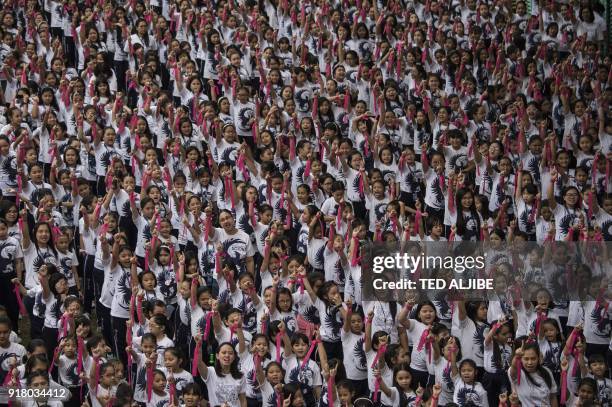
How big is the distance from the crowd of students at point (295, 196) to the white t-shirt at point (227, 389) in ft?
0.05

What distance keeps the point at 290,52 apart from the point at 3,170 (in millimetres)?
3927

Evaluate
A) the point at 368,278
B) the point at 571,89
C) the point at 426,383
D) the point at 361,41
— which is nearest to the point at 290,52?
the point at 361,41

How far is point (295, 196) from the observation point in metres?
10.8

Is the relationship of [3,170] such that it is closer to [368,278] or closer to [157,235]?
[157,235]

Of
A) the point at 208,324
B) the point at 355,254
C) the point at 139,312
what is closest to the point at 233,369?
the point at 208,324

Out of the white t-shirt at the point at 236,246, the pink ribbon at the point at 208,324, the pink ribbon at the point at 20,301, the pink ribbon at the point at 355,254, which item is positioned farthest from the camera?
the white t-shirt at the point at 236,246

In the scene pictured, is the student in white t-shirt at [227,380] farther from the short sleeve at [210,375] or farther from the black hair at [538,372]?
the black hair at [538,372]

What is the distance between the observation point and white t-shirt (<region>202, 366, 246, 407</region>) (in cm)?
795

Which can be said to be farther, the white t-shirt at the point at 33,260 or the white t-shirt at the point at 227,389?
the white t-shirt at the point at 33,260

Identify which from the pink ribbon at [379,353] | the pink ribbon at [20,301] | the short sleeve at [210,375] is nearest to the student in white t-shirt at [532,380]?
the pink ribbon at [379,353]

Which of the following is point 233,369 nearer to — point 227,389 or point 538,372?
point 227,389

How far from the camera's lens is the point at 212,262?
31.5 ft

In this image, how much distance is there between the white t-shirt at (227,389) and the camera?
26.1 ft

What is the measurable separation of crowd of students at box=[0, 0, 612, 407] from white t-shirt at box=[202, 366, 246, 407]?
1 centimetres
